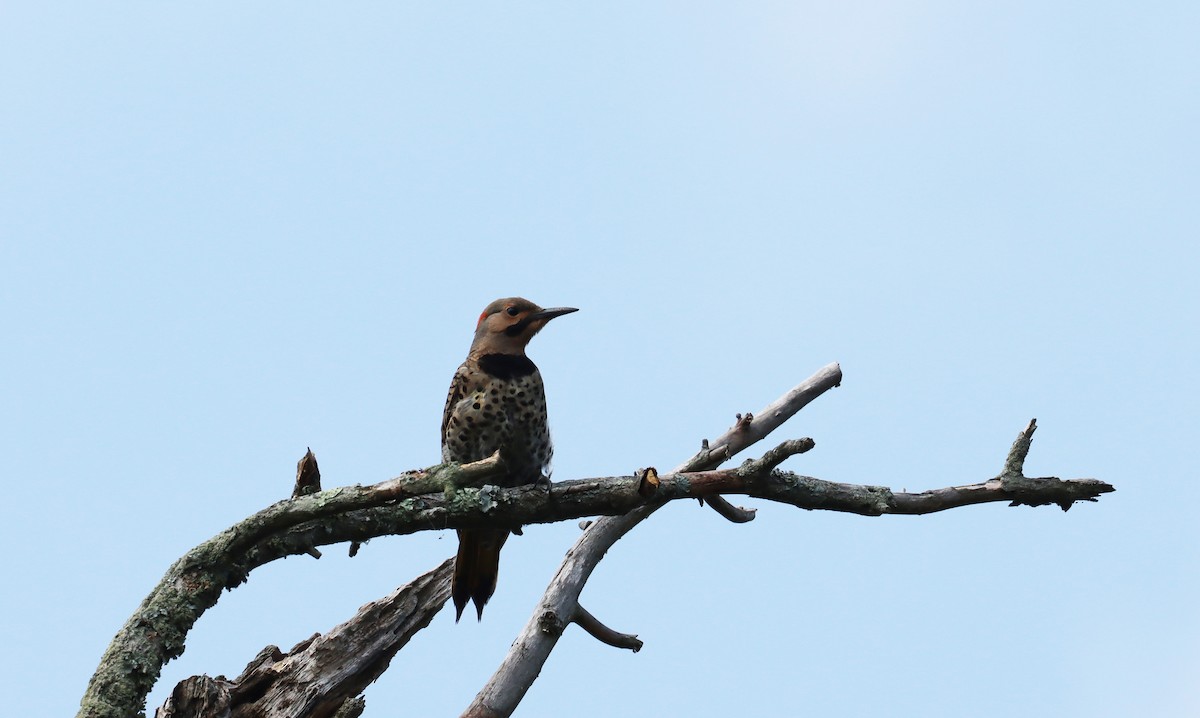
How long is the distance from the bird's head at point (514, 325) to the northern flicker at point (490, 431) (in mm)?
78

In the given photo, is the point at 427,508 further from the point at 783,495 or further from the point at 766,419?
the point at 766,419

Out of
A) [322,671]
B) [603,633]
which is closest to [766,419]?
[603,633]

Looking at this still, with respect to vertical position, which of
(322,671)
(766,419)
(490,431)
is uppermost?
(766,419)

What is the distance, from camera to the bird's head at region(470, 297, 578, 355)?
5680 millimetres

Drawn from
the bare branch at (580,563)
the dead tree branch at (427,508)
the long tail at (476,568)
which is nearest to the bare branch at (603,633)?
the bare branch at (580,563)

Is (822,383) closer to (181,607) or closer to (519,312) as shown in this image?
(519,312)

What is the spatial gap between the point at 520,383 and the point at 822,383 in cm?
183

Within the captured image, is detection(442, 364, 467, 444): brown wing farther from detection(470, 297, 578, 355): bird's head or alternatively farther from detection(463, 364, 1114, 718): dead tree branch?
detection(463, 364, 1114, 718): dead tree branch

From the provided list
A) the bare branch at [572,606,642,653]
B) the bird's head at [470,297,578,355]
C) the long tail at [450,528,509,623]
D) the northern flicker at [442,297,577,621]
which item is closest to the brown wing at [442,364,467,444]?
the northern flicker at [442,297,577,621]

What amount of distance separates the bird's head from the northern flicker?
78 millimetres

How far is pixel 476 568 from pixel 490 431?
0.66 meters

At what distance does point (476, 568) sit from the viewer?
Result: 5.32 meters

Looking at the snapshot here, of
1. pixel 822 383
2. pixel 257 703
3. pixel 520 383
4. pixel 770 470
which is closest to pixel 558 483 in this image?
pixel 770 470

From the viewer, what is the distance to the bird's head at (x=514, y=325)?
5680mm
